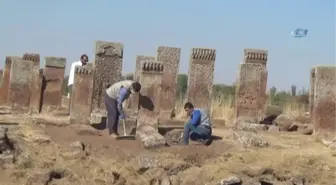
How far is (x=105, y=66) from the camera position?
14430mm

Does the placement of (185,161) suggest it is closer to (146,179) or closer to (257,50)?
(146,179)

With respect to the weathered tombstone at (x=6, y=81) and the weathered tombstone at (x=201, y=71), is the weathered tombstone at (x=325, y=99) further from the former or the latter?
the weathered tombstone at (x=6, y=81)

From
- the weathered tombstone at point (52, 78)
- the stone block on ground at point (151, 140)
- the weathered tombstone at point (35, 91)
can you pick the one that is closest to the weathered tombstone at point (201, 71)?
the weathered tombstone at point (52, 78)

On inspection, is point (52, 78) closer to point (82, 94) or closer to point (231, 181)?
point (82, 94)

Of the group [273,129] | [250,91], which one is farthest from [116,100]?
[250,91]

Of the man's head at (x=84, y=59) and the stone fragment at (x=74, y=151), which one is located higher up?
the man's head at (x=84, y=59)

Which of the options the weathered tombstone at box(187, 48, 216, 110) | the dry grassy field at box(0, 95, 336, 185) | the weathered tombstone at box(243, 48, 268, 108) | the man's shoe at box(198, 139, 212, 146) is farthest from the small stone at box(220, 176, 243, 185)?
the weathered tombstone at box(187, 48, 216, 110)

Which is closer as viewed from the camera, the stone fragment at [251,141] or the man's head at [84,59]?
the stone fragment at [251,141]

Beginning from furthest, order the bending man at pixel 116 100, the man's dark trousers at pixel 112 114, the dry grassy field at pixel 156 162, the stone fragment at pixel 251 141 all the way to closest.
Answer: the man's dark trousers at pixel 112 114 < the bending man at pixel 116 100 < the stone fragment at pixel 251 141 < the dry grassy field at pixel 156 162

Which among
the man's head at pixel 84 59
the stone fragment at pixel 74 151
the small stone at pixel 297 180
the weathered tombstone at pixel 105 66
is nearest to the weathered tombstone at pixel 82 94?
the weathered tombstone at pixel 105 66

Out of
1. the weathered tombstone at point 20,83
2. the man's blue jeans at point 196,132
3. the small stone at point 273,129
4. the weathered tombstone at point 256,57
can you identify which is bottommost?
the man's blue jeans at point 196,132

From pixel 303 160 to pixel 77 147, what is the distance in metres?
3.91

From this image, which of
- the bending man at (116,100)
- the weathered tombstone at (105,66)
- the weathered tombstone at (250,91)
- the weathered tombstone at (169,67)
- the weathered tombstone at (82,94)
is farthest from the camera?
the weathered tombstone at (169,67)

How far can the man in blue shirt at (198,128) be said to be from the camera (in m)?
12.1
